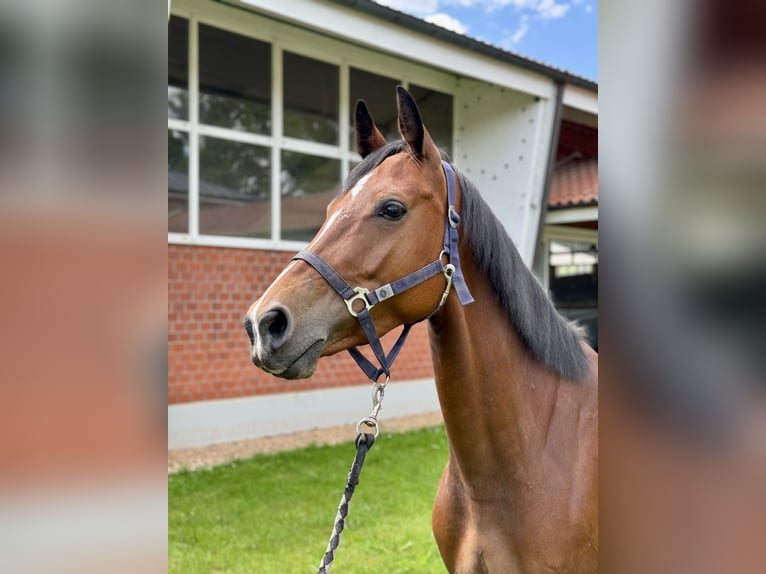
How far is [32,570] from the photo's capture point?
694 millimetres

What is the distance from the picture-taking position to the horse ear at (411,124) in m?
1.76

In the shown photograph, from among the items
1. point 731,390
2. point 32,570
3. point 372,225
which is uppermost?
point 372,225

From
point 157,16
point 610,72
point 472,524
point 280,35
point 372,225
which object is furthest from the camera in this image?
point 280,35

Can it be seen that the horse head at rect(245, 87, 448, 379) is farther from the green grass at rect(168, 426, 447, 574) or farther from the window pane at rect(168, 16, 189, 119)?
the window pane at rect(168, 16, 189, 119)

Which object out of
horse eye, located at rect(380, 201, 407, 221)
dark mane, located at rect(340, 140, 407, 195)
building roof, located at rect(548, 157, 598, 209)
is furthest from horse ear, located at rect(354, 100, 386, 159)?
building roof, located at rect(548, 157, 598, 209)

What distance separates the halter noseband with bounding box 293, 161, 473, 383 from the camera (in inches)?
64.6

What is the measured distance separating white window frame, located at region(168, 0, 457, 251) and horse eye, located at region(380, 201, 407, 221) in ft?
14.9

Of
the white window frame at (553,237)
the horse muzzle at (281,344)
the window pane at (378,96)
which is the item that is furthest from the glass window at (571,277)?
the horse muzzle at (281,344)

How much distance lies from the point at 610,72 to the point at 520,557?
1.63m

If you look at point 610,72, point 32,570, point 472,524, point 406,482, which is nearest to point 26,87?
point 32,570

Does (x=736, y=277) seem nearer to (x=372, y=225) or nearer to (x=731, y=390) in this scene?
(x=731, y=390)

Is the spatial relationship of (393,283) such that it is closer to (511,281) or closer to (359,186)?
(359,186)

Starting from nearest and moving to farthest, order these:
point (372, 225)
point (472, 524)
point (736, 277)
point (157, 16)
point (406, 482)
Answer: point (736, 277) < point (157, 16) < point (372, 225) < point (472, 524) < point (406, 482)

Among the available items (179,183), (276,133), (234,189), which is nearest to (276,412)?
(234,189)
